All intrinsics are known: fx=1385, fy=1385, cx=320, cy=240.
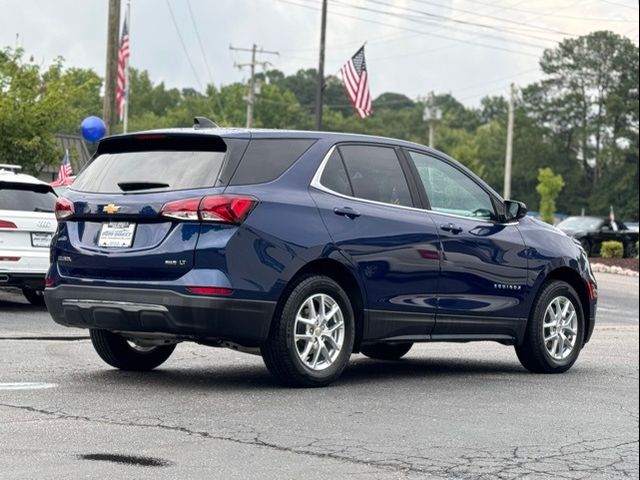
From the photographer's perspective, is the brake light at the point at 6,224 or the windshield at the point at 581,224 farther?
the windshield at the point at 581,224

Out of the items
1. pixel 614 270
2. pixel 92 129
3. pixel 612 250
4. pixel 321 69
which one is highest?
pixel 321 69

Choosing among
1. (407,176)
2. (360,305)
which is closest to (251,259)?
(360,305)

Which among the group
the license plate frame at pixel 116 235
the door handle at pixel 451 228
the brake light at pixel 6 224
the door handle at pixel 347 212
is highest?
the door handle at pixel 347 212

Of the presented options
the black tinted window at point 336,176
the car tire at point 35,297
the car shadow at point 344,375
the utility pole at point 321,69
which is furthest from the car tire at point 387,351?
the utility pole at point 321,69

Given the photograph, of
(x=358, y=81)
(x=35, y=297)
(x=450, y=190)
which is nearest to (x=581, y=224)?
(x=358, y=81)

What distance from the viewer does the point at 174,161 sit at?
29.8 feet

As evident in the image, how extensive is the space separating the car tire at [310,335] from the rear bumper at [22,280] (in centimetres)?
702

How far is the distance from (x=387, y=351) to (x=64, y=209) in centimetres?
348

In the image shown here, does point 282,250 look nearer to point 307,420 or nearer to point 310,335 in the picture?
point 310,335

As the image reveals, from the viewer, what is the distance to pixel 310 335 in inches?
356

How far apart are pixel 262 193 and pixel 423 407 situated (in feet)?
5.57

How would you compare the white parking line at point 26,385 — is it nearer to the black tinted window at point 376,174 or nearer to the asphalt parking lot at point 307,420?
the asphalt parking lot at point 307,420

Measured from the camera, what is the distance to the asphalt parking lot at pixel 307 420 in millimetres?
6484

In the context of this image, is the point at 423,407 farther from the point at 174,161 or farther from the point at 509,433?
the point at 174,161
